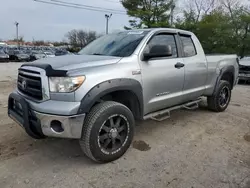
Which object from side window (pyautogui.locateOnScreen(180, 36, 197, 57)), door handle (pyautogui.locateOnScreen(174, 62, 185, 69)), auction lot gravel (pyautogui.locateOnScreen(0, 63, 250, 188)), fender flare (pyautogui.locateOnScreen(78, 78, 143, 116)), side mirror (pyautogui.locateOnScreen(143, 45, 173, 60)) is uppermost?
side window (pyautogui.locateOnScreen(180, 36, 197, 57))

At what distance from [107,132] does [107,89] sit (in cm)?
58

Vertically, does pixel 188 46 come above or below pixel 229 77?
above

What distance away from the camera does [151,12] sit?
28.1 meters

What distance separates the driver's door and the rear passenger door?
0.64 feet

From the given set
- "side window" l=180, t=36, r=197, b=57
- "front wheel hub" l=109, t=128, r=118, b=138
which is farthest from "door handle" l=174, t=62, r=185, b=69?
"front wheel hub" l=109, t=128, r=118, b=138

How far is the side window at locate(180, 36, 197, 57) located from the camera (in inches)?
176

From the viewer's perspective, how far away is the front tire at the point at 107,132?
291 cm

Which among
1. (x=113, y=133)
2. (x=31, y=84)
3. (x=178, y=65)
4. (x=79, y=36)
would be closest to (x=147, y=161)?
(x=113, y=133)

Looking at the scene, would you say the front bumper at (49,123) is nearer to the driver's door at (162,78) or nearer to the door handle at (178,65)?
the driver's door at (162,78)

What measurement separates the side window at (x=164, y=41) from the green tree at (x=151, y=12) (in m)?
24.4

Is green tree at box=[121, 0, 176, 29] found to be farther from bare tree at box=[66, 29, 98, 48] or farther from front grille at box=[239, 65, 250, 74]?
bare tree at box=[66, 29, 98, 48]

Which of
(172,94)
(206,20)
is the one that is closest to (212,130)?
(172,94)

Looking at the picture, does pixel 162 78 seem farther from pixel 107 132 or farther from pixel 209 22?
pixel 209 22

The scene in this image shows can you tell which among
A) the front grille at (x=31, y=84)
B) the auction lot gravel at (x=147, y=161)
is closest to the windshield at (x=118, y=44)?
the front grille at (x=31, y=84)
